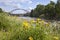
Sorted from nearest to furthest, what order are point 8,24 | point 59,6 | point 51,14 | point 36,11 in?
point 8,24
point 51,14
point 59,6
point 36,11

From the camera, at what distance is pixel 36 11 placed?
6750cm

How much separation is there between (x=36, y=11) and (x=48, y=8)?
5.11 meters

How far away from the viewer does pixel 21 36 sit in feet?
17.7

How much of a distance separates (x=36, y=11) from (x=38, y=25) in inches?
2440

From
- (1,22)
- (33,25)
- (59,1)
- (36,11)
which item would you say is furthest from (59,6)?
(33,25)

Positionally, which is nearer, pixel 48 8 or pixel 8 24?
pixel 8 24

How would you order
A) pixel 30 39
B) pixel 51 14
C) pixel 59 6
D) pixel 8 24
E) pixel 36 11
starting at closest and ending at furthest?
pixel 30 39 → pixel 8 24 → pixel 51 14 → pixel 59 6 → pixel 36 11

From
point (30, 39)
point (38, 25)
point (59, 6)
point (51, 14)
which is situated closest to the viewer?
point (30, 39)

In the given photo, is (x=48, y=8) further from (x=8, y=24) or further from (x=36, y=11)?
(x=8, y=24)

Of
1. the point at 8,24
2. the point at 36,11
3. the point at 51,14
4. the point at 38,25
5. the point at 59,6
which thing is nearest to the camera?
the point at 38,25

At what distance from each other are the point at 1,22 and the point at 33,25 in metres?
5.22

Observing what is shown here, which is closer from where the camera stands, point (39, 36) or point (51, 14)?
point (39, 36)

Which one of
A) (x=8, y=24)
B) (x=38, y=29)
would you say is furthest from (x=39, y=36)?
(x=8, y=24)

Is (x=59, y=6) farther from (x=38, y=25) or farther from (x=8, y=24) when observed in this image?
(x=38, y=25)
